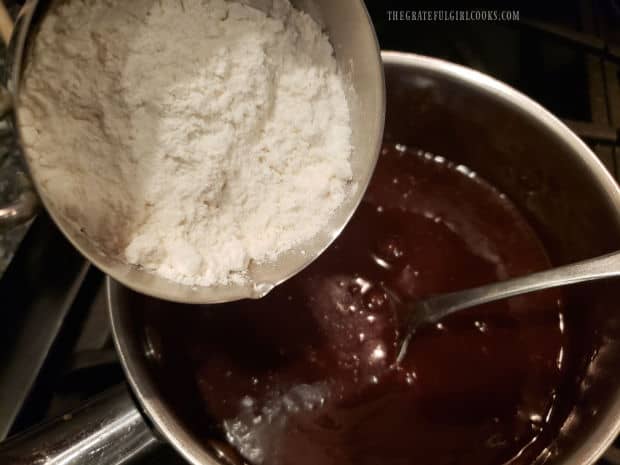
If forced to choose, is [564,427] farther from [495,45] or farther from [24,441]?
[495,45]

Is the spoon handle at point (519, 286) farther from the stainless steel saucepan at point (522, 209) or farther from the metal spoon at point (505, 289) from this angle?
the stainless steel saucepan at point (522, 209)

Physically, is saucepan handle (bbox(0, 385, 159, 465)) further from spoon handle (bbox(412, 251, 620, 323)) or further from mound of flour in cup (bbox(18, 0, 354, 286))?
spoon handle (bbox(412, 251, 620, 323))

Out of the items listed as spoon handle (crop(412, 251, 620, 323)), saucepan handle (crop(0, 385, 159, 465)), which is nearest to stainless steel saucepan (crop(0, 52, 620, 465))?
saucepan handle (crop(0, 385, 159, 465))

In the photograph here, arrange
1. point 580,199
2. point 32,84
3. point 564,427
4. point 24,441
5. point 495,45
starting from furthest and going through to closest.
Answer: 1. point 495,45
2. point 580,199
3. point 564,427
4. point 24,441
5. point 32,84

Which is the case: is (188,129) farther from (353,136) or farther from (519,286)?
(519,286)

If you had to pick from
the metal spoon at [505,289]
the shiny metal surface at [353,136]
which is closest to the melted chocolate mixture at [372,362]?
the metal spoon at [505,289]

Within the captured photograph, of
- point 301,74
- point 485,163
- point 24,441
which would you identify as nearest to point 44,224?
point 24,441
